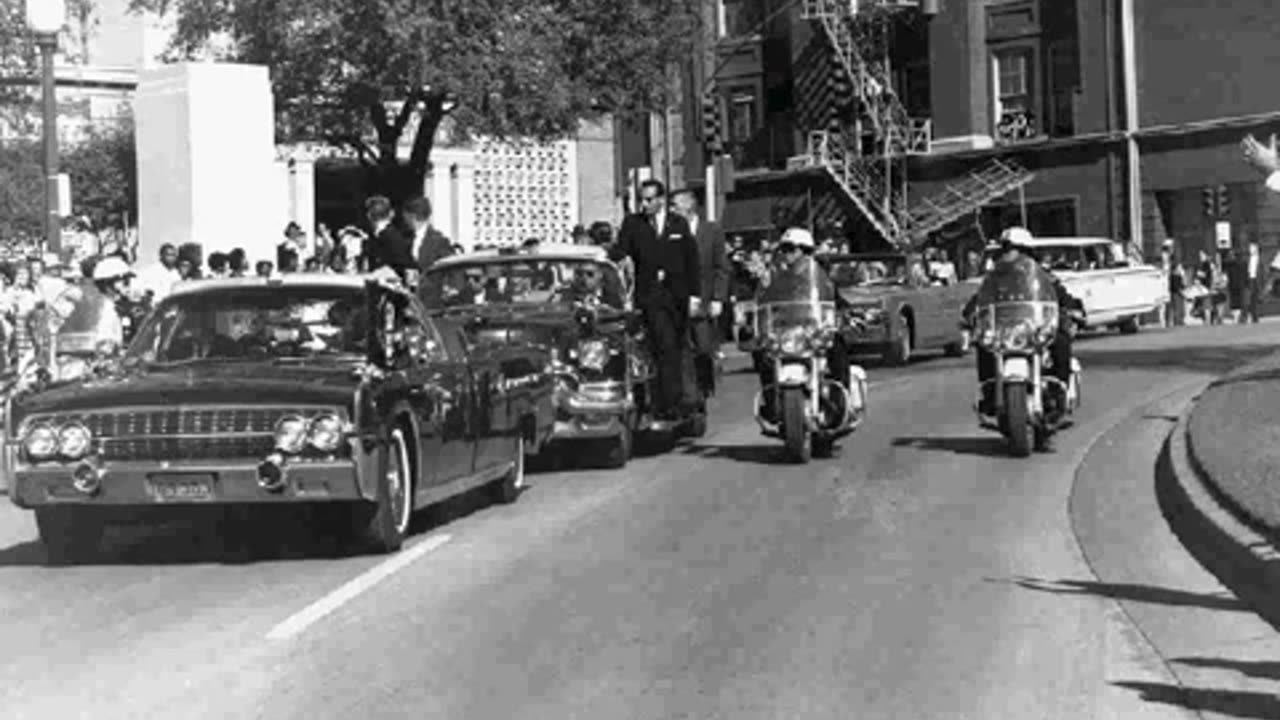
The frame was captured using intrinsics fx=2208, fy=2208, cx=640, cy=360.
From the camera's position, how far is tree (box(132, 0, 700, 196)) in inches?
1241

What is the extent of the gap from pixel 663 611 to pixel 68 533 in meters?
3.71

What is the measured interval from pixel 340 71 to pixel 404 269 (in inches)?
603

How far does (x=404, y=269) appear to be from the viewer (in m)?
18.3

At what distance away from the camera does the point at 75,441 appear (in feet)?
37.1

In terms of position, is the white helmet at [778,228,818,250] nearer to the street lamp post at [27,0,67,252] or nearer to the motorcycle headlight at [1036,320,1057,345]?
the motorcycle headlight at [1036,320,1057,345]

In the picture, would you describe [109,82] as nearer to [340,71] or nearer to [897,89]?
[897,89]

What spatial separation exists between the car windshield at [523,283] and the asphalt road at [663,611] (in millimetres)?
1993

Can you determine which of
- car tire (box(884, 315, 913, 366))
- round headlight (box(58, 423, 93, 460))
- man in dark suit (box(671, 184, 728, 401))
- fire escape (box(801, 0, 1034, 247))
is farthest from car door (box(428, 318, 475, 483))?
fire escape (box(801, 0, 1034, 247))

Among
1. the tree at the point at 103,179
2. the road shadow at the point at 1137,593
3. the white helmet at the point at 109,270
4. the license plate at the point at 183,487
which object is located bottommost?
the road shadow at the point at 1137,593

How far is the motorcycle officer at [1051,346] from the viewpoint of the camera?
55.5 ft

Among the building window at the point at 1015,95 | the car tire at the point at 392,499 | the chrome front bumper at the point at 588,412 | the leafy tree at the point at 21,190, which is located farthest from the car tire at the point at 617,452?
the building window at the point at 1015,95

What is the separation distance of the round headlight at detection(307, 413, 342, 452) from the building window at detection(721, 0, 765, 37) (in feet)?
154

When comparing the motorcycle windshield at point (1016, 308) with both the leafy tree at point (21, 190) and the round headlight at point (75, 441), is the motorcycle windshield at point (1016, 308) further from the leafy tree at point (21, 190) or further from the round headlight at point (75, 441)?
the leafy tree at point (21, 190)

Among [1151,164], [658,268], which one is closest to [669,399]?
[658,268]
